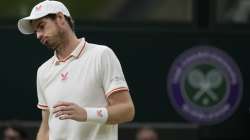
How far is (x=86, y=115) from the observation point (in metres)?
4.78

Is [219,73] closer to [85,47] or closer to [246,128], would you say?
[246,128]

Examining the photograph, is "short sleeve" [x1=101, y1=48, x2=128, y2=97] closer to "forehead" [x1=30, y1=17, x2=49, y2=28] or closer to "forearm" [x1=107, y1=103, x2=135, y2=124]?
"forearm" [x1=107, y1=103, x2=135, y2=124]

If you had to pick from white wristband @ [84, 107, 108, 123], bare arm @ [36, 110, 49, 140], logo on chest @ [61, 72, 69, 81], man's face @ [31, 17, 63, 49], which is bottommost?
bare arm @ [36, 110, 49, 140]

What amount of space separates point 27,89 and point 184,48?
5.12 ft

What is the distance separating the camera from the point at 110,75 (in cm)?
496

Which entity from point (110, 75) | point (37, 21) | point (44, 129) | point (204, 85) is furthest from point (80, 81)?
point (204, 85)

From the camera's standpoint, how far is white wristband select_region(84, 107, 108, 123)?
4812 millimetres

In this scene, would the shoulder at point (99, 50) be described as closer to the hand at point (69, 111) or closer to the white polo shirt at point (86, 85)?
the white polo shirt at point (86, 85)

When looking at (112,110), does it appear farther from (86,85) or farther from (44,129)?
(44,129)

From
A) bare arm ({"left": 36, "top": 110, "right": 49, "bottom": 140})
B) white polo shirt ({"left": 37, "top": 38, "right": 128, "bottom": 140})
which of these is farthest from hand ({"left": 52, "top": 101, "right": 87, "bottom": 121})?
bare arm ({"left": 36, "top": 110, "right": 49, "bottom": 140})

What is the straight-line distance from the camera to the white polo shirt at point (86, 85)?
4.98m

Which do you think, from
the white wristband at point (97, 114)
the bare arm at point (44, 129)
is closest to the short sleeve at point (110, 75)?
the white wristband at point (97, 114)

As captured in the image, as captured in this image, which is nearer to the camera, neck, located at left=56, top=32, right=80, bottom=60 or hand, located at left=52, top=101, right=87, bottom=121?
hand, located at left=52, top=101, right=87, bottom=121

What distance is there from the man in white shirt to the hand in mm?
103
